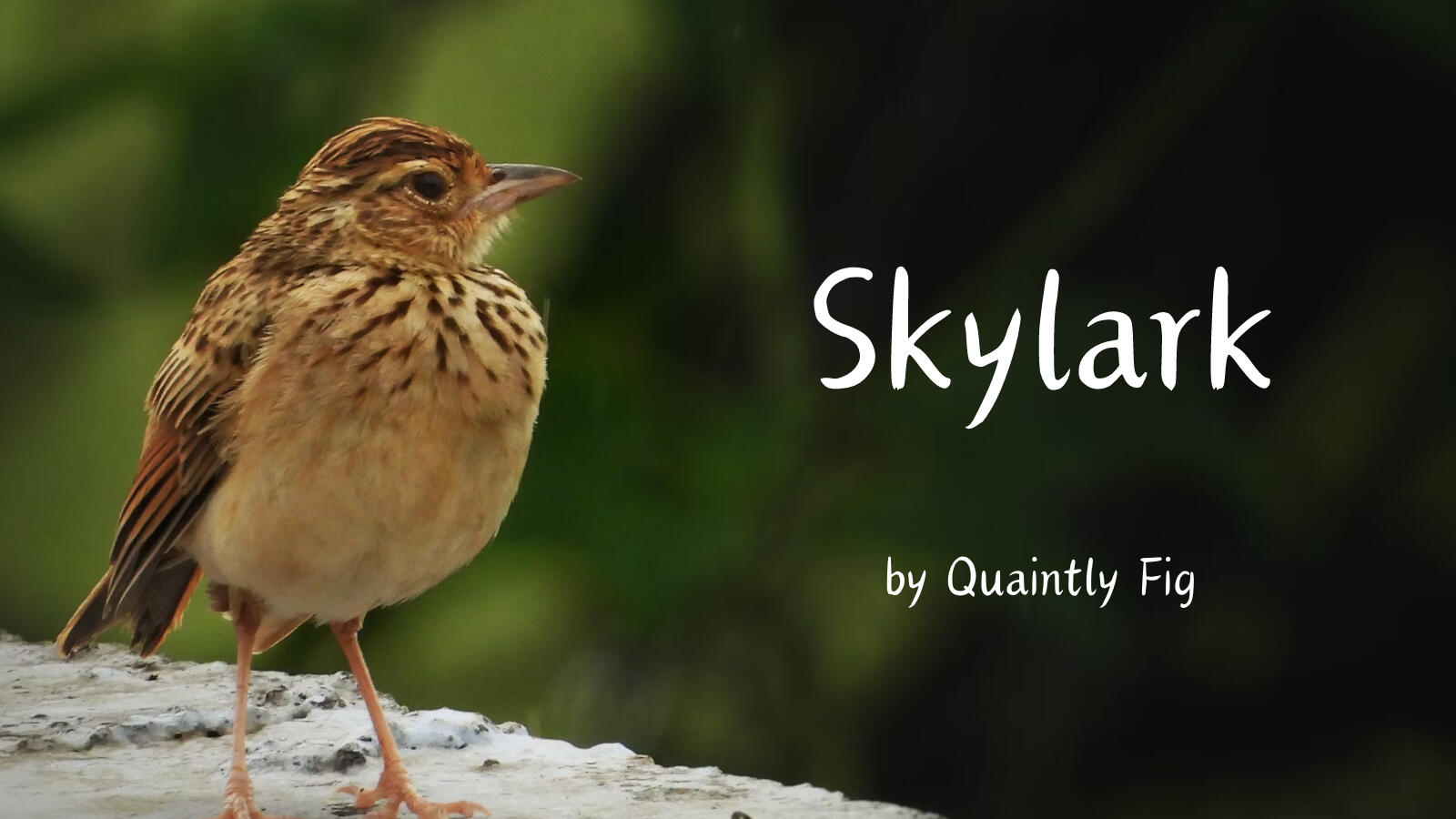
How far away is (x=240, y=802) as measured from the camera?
4020 millimetres

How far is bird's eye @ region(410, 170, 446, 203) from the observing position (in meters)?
4.13

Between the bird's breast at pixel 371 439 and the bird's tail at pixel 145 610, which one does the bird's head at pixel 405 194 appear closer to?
the bird's breast at pixel 371 439

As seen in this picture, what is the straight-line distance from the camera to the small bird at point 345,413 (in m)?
3.85

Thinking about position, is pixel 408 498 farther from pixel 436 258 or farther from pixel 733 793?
pixel 733 793

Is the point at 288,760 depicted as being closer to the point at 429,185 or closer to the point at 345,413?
the point at 345,413

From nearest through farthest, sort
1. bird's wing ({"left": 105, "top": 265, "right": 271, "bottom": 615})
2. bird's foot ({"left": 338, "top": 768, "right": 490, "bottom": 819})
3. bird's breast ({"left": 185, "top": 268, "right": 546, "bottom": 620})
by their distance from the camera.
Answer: bird's breast ({"left": 185, "top": 268, "right": 546, "bottom": 620})
bird's wing ({"left": 105, "top": 265, "right": 271, "bottom": 615})
bird's foot ({"left": 338, "top": 768, "right": 490, "bottom": 819})

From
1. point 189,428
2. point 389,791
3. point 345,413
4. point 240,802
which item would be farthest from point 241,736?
point 345,413

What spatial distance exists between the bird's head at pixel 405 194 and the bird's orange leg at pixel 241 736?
2.40 ft

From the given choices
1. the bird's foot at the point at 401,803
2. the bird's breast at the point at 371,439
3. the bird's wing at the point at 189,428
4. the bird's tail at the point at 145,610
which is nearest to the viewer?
the bird's breast at the point at 371,439

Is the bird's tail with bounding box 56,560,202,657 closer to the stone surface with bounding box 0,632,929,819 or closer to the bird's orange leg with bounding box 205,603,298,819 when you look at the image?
the bird's orange leg with bounding box 205,603,298,819

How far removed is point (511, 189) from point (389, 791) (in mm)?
1096

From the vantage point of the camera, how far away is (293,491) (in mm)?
3844

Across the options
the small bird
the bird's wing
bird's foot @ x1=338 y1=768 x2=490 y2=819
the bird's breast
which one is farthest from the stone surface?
the bird's breast

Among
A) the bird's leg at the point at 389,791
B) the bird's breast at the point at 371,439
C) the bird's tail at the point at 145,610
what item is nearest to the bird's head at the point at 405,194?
the bird's breast at the point at 371,439
